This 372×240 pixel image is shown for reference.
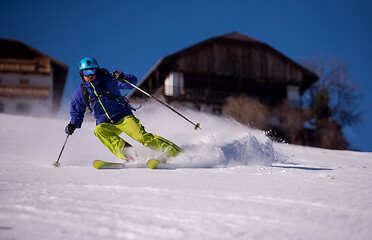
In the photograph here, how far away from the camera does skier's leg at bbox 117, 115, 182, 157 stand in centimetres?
467

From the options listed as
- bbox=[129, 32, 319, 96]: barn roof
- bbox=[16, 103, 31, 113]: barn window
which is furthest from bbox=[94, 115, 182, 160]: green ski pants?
bbox=[16, 103, 31, 113]: barn window

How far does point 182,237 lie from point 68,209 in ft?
2.77

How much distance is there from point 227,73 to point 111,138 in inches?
859

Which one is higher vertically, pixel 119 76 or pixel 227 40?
pixel 227 40

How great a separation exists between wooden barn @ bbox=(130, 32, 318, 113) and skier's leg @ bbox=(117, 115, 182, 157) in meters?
18.6

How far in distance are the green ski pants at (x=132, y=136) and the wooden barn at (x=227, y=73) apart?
1850cm

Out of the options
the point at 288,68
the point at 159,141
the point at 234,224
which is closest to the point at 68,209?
the point at 234,224

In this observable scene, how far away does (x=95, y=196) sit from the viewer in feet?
8.93

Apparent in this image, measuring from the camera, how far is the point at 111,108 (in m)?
4.91

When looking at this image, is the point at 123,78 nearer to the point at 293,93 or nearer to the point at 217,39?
the point at 217,39

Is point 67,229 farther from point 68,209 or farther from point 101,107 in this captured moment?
point 101,107

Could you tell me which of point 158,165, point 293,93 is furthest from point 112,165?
point 293,93

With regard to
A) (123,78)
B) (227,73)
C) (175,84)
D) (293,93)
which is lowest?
(123,78)

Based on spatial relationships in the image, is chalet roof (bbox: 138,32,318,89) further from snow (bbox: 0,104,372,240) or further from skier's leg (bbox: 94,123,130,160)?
snow (bbox: 0,104,372,240)
